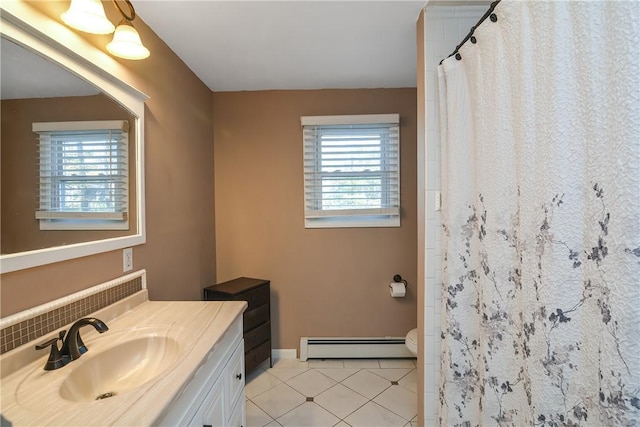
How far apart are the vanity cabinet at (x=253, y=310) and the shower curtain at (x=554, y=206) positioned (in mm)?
1544

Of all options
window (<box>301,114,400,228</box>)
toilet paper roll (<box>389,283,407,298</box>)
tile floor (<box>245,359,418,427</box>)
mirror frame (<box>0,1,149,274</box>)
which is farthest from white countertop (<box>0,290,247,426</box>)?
toilet paper roll (<box>389,283,407,298</box>)

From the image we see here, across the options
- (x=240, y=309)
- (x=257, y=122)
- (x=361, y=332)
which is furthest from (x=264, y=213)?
(x=361, y=332)

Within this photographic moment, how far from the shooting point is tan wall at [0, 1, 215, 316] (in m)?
0.99

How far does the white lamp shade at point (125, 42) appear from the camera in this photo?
1.10 m

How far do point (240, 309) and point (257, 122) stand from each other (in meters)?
1.71

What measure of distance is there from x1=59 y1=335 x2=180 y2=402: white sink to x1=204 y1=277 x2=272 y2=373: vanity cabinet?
930 millimetres

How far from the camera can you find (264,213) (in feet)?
8.00

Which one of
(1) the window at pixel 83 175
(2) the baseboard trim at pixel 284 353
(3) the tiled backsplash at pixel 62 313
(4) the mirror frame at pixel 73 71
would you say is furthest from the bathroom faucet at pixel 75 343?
(2) the baseboard trim at pixel 284 353

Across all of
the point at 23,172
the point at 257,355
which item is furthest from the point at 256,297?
the point at 23,172

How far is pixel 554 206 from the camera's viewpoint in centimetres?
76

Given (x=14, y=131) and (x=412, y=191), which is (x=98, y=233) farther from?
(x=412, y=191)

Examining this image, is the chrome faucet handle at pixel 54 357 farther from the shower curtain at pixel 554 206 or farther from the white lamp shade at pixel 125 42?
the shower curtain at pixel 554 206

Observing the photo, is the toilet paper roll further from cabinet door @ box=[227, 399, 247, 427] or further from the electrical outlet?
the electrical outlet

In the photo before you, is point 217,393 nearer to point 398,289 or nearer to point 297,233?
point 297,233
